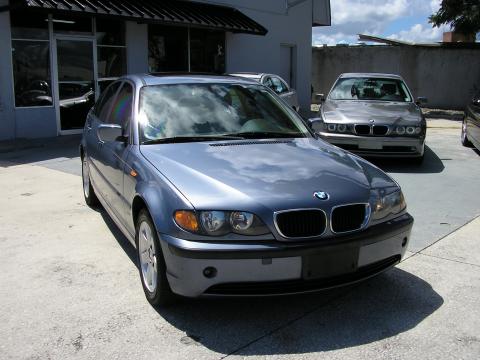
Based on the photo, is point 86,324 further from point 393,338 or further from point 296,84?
point 296,84

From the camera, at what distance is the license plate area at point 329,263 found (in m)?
3.20

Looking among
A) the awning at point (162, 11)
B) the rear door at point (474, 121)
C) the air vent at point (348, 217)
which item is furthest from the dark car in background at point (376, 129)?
the awning at point (162, 11)

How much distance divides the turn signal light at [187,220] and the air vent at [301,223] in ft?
1.61

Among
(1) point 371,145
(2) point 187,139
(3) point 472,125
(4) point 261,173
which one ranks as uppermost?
(2) point 187,139

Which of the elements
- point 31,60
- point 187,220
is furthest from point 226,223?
point 31,60

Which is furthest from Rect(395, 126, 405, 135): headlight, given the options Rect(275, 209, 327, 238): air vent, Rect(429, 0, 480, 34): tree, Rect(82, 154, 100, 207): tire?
Rect(429, 0, 480, 34): tree

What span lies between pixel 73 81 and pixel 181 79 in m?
8.99

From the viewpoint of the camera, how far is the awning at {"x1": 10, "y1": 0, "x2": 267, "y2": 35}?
1108cm

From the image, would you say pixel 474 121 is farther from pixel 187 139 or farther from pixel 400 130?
pixel 187 139

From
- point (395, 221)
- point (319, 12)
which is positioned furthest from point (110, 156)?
point (319, 12)

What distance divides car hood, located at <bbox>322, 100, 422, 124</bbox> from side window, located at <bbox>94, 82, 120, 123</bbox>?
411 cm

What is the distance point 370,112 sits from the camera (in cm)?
894

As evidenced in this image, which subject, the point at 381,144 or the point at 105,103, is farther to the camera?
the point at 381,144

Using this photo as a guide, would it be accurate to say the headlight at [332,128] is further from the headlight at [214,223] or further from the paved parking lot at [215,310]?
the headlight at [214,223]
